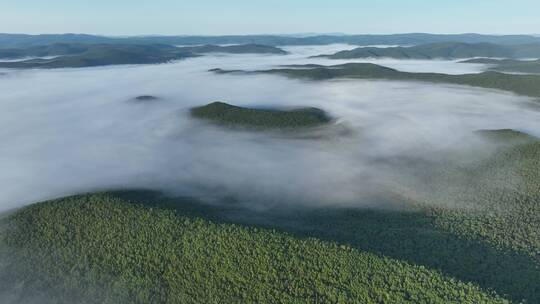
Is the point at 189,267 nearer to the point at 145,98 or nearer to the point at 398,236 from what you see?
the point at 398,236

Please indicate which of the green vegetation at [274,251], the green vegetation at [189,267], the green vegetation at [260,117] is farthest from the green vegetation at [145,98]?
the green vegetation at [189,267]

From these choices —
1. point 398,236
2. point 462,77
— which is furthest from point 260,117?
point 462,77

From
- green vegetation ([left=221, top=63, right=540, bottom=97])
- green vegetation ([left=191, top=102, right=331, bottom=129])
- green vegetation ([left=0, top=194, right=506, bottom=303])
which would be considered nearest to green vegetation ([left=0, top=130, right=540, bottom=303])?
green vegetation ([left=0, top=194, right=506, bottom=303])

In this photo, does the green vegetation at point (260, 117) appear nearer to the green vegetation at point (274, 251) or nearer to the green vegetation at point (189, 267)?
the green vegetation at point (274, 251)

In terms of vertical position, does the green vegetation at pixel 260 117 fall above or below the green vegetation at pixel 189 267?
above

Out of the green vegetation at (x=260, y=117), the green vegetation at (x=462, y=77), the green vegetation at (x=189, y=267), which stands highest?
the green vegetation at (x=462, y=77)

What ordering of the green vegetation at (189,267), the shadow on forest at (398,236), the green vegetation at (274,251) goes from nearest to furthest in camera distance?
1. the green vegetation at (189,267)
2. the green vegetation at (274,251)
3. the shadow on forest at (398,236)
